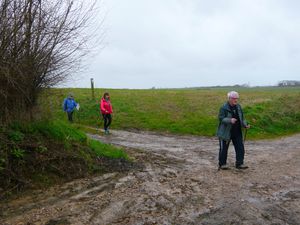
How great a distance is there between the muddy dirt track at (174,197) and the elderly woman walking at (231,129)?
340 mm

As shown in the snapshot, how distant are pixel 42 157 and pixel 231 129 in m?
4.95

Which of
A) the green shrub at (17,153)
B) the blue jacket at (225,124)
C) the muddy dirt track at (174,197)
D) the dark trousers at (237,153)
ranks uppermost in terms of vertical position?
the blue jacket at (225,124)

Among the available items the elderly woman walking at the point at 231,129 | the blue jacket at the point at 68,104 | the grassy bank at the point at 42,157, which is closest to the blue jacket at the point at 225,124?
the elderly woman walking at the point at 231,129

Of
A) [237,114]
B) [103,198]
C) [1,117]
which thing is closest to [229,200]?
[103,198]

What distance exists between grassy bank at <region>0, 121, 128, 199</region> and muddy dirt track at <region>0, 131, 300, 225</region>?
448mm

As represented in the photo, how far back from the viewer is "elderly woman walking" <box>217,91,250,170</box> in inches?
404

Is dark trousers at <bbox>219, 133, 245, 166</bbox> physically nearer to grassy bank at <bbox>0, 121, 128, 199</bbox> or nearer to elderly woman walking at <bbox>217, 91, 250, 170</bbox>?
elderly woman walking at <bbox>217, 91, 250, 170</bbox>

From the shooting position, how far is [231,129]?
1041cm

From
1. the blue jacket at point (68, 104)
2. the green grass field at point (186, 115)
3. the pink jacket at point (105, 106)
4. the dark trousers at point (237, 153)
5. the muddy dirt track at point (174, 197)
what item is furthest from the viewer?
the green grass field at point (186, 115)

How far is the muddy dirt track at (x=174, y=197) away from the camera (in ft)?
20.9

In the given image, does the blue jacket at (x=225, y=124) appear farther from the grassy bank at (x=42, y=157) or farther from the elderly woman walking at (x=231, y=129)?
the grassy bank at (x=42, y=157)

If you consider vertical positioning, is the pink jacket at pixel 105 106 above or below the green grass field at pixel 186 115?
above

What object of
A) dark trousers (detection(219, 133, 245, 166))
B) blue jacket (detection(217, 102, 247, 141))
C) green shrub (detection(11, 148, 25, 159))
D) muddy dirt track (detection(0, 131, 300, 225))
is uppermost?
blue jacket (detection(217, 102, 247, 141))

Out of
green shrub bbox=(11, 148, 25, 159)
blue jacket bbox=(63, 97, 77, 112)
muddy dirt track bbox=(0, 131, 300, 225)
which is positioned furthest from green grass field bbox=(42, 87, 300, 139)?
green shrub bbox=(11, 148, 25, 159)
